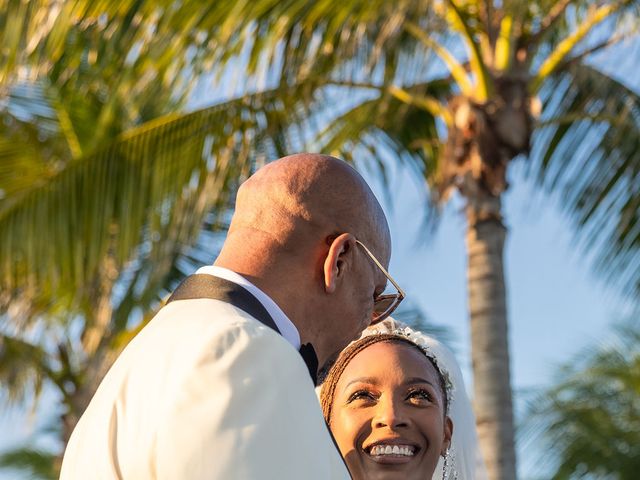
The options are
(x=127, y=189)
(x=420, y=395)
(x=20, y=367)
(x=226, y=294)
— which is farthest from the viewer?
(x=20, y=367)

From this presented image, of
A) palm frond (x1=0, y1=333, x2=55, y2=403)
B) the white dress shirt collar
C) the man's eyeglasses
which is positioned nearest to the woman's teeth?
the man's eyeglasses

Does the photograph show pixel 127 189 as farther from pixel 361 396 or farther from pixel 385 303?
pixel 385 303

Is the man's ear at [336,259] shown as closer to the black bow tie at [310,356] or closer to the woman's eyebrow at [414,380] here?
the black bow tie at [310,356]

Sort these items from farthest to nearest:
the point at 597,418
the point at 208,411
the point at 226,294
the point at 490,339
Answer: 1. the point at 597,418
2. the point at 490,339
3. the point at 226,294
4. the point at 208,411

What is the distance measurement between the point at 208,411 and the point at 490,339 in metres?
6.17

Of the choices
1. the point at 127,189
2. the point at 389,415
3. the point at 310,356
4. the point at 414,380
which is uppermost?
the point at 127,189

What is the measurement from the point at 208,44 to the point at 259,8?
500 mm

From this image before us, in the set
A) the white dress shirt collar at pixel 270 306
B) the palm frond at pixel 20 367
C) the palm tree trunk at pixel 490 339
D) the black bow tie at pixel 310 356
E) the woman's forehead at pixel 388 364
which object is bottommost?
the black bow tie at pixel 310 356

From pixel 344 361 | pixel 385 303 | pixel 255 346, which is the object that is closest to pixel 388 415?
pixel 344 361

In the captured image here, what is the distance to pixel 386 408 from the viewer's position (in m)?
3.79

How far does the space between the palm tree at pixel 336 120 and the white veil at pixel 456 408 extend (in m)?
3.74

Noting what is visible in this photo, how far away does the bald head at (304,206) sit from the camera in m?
2.52

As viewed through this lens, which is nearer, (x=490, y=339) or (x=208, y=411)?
(x=208, y=411)

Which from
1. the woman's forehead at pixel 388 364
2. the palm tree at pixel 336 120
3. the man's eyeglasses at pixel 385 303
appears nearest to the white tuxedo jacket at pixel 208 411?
the man's eyeglasses at pixel 385 303
